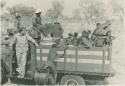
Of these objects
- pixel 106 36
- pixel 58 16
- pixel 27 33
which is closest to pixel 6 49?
pixel 27 33

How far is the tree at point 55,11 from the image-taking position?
4957 millimetres

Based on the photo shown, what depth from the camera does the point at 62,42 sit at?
4.89m

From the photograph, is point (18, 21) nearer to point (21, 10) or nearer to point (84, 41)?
point (21, 10)

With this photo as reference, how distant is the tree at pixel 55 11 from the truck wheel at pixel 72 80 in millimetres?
653

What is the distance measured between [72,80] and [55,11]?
77cm

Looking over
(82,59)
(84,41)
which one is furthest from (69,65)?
(84,41)

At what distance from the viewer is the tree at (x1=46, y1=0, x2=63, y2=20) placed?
496cm

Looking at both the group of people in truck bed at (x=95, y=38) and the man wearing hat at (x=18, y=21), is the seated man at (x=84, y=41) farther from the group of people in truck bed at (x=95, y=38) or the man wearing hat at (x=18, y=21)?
the man wearing hat at (x=18, y=21)

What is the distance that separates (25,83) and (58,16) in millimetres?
833

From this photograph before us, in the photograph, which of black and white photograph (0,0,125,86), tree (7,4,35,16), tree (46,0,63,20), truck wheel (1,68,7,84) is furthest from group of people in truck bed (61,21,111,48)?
truck wheel (1,68,7,84)

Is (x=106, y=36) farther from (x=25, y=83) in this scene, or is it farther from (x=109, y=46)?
(x=25, y=83)

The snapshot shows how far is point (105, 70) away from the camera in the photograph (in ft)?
15.7

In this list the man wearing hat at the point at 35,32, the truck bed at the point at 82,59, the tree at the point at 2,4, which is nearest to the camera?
the truck bed at the point at 82,59

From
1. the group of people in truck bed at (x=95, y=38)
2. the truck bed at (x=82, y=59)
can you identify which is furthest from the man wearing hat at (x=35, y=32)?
the group of people in truck bed at (x=95, y=38)
